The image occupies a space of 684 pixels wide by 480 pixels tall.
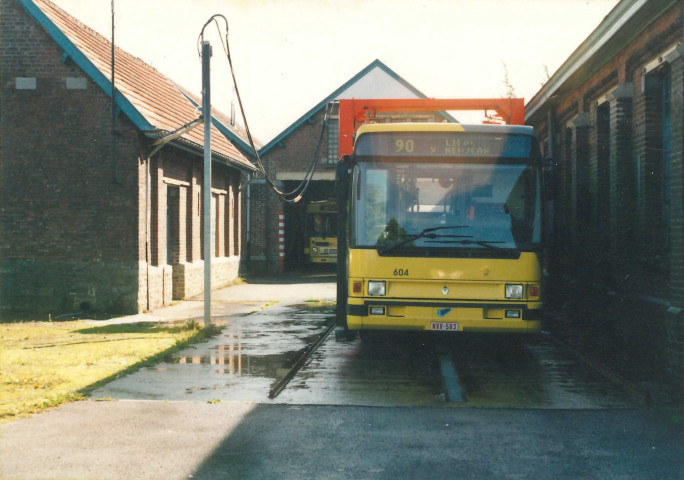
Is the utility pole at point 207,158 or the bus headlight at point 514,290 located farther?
the utility pole at point 207,158

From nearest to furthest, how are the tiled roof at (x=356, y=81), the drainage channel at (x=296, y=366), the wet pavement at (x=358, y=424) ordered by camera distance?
the wet pavement at (x=358, y=424) < the drainage channel at (x=296, y=366) < the tiled roof at (x=356, y=81)

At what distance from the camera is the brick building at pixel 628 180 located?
889cm

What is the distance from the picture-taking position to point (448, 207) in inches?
345

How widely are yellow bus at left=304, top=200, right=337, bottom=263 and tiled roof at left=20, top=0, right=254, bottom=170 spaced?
40.1ft

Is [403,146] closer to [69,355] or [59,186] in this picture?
[69,355]

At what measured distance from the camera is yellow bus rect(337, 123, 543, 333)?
8.75 metres

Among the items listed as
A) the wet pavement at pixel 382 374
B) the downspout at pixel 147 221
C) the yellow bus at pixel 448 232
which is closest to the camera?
the wet pavement at pixel 382 374

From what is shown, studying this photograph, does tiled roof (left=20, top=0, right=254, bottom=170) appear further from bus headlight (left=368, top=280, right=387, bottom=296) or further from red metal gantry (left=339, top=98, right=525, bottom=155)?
bus headlight (left=368, top=280, right=387, bottom=296)

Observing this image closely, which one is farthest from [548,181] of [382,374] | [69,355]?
[69,355]

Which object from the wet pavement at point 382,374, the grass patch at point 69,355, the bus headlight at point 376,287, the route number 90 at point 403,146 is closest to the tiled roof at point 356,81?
the grass patch at point 69,355

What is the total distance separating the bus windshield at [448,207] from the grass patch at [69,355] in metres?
3.60

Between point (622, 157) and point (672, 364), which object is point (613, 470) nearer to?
point (672, 364)

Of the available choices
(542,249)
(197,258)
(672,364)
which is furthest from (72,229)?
(672,364)

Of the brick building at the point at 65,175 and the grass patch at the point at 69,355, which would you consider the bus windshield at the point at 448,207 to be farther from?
the brick building at the point at 65,175
